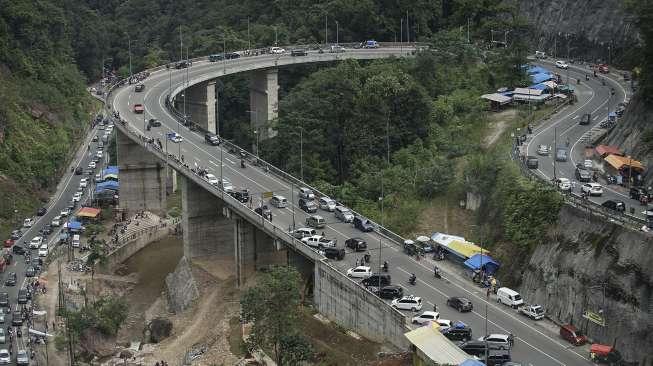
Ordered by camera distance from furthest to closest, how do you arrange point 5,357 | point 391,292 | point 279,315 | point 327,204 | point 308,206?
point 327,204 → point 308,206 → point 5,357 → point 391,292 → point 279,315

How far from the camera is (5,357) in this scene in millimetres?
80938

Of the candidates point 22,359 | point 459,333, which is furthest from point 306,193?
point 459,333

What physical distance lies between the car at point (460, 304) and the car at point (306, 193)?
24.4 m

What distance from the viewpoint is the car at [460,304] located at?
70.4 metres

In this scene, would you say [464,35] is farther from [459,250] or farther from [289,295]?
[289,295]

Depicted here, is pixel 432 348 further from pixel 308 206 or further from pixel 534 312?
pixel 308 206

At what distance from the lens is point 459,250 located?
78.6 m

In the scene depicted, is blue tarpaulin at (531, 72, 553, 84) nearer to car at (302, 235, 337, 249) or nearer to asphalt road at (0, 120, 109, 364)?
car at (302, 235, 337, 249)

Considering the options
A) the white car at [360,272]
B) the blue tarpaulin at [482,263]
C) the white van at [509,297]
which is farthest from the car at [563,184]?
the white car at [360,272]

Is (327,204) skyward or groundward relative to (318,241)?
skyward

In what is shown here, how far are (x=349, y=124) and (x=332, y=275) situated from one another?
123 feet

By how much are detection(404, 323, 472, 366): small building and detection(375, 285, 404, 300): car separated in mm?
5894

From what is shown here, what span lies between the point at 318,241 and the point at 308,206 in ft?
27.9

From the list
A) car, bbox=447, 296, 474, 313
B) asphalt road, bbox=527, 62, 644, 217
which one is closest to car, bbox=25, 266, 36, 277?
car, bbox=447, 296, 474, 313
